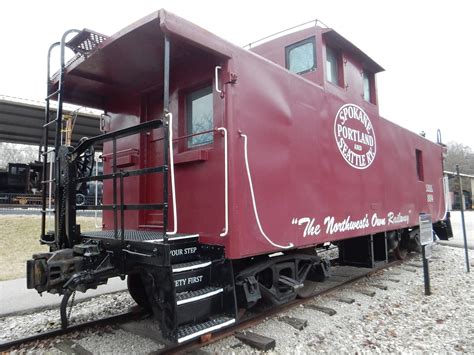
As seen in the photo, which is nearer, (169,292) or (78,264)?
(169,292)

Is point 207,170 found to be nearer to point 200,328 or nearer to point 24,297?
point 200,328

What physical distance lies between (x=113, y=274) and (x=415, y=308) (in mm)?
3956

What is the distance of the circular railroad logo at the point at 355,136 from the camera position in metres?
5.41

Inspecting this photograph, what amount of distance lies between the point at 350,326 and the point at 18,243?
951 centimetres

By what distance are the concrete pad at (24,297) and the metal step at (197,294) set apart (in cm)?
277

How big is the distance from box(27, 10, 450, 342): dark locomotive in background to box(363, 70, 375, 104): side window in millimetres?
938

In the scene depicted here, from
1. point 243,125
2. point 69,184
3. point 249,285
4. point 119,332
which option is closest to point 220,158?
point 243,125

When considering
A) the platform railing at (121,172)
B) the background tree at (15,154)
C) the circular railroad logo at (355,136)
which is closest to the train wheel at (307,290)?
the circular railroad logo at (355,136)

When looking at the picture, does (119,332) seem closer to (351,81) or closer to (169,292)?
(169,292)

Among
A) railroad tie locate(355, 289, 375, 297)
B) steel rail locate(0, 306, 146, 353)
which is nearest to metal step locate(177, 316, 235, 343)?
steel rail locate(0, 306, 146, 353)

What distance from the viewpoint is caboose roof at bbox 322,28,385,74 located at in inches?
220

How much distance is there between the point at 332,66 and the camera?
5832 millimetres

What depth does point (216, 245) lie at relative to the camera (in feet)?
12.0

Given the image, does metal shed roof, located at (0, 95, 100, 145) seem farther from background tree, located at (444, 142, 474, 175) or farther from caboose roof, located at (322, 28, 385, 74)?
background tree, located at (444, 142, 474, 175)
